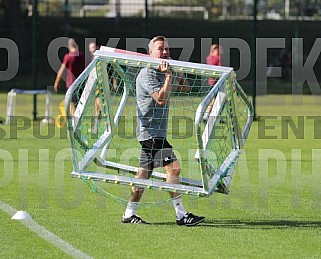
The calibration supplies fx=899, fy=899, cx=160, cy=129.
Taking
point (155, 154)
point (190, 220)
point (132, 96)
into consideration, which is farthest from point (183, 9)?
point (190, 220)

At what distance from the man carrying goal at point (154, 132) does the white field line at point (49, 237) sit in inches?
38.5

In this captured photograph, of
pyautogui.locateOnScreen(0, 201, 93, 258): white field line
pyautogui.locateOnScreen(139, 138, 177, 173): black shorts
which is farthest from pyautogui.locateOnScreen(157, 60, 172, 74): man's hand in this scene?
pyautogui.locateOnScreen(0, 201, 93, 258): white field line

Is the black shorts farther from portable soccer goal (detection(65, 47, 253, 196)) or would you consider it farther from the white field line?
the white field line

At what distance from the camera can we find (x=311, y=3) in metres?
33.0

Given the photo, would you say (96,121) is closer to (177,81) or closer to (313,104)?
(177,81)

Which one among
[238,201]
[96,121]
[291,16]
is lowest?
[238,201]

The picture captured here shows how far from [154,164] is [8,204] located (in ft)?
7.09

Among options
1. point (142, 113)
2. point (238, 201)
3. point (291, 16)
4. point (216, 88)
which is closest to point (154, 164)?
point (142, 113)

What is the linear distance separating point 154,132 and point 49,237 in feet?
5.34

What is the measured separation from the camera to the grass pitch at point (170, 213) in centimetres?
853

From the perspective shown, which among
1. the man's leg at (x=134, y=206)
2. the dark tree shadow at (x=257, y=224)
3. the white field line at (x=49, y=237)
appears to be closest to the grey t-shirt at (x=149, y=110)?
the man's leg at (x=134, y=206)

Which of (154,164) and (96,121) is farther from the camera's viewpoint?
(96,121)

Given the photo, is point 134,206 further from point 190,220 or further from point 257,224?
point 257,224

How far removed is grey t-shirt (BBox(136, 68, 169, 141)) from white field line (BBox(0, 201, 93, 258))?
4.88 feet
